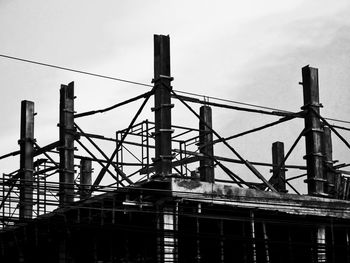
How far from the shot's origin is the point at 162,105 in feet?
80.1

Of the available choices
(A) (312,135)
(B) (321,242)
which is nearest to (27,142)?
(A) (312,135)

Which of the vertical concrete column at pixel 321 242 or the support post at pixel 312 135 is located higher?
the support post at pixel 312 135

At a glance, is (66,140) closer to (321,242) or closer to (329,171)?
(329,171)

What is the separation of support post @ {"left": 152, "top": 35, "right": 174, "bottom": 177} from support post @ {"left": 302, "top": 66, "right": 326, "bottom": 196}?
5138mm

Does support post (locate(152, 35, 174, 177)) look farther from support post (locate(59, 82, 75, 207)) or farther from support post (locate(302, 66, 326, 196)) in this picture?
support post (locate(59, 82, 75, 207))

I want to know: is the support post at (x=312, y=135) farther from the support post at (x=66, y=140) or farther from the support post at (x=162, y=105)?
the support post at (x=66, y=140)

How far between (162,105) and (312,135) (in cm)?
552

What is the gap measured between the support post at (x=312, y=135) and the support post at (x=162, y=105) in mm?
5138

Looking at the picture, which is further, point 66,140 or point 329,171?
point 66,140

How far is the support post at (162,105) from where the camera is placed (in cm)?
2378

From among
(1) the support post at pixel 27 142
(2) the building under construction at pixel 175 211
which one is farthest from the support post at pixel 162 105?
(1) the support post at pixel 27 142

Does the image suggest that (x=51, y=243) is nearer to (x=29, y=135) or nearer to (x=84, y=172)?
(x=29, y=135)

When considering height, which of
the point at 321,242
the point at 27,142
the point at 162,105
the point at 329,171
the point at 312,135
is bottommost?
the point at 321,242

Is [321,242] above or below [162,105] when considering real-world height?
below
